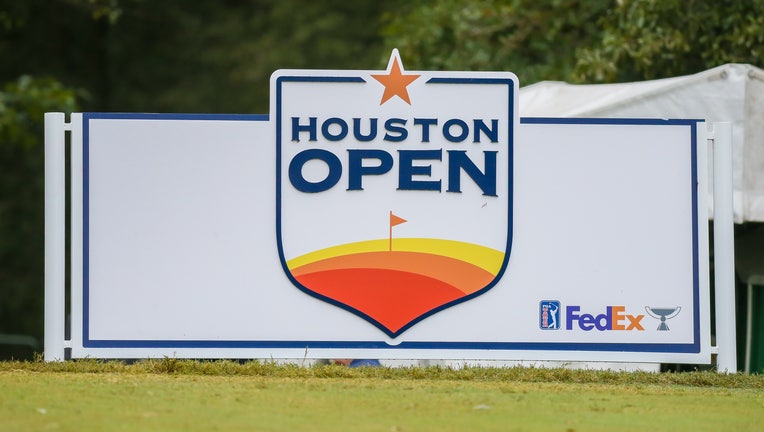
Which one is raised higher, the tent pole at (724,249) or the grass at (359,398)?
the tent pole at (724,249)

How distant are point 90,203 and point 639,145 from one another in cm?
325

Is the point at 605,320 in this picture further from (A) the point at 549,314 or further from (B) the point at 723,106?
(B) the point at 723,106

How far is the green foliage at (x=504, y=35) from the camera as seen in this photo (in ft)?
50.8

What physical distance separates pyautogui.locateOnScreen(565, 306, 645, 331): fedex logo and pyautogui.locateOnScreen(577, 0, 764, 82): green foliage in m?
5.96

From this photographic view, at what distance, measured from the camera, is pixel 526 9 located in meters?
15.6

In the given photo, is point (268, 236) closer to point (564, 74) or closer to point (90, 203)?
point (90, 203)

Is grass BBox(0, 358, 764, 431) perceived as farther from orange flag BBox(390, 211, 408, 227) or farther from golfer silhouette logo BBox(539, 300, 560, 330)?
orange flag BBox(390, 211, 408, 227)

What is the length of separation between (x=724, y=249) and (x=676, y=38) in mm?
5812

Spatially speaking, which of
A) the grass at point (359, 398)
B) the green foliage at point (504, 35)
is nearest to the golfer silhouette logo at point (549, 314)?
the grass at point (359, 398)

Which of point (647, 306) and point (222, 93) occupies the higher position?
point (222, 93)

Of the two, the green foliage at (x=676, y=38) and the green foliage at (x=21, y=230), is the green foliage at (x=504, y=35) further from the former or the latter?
the green foliage at (x=21, y=230)

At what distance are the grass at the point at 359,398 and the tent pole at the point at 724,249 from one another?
0.58 ft

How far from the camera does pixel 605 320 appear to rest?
7.61 metres

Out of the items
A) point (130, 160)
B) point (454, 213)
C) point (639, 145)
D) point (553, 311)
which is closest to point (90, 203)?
point (130, 160)
